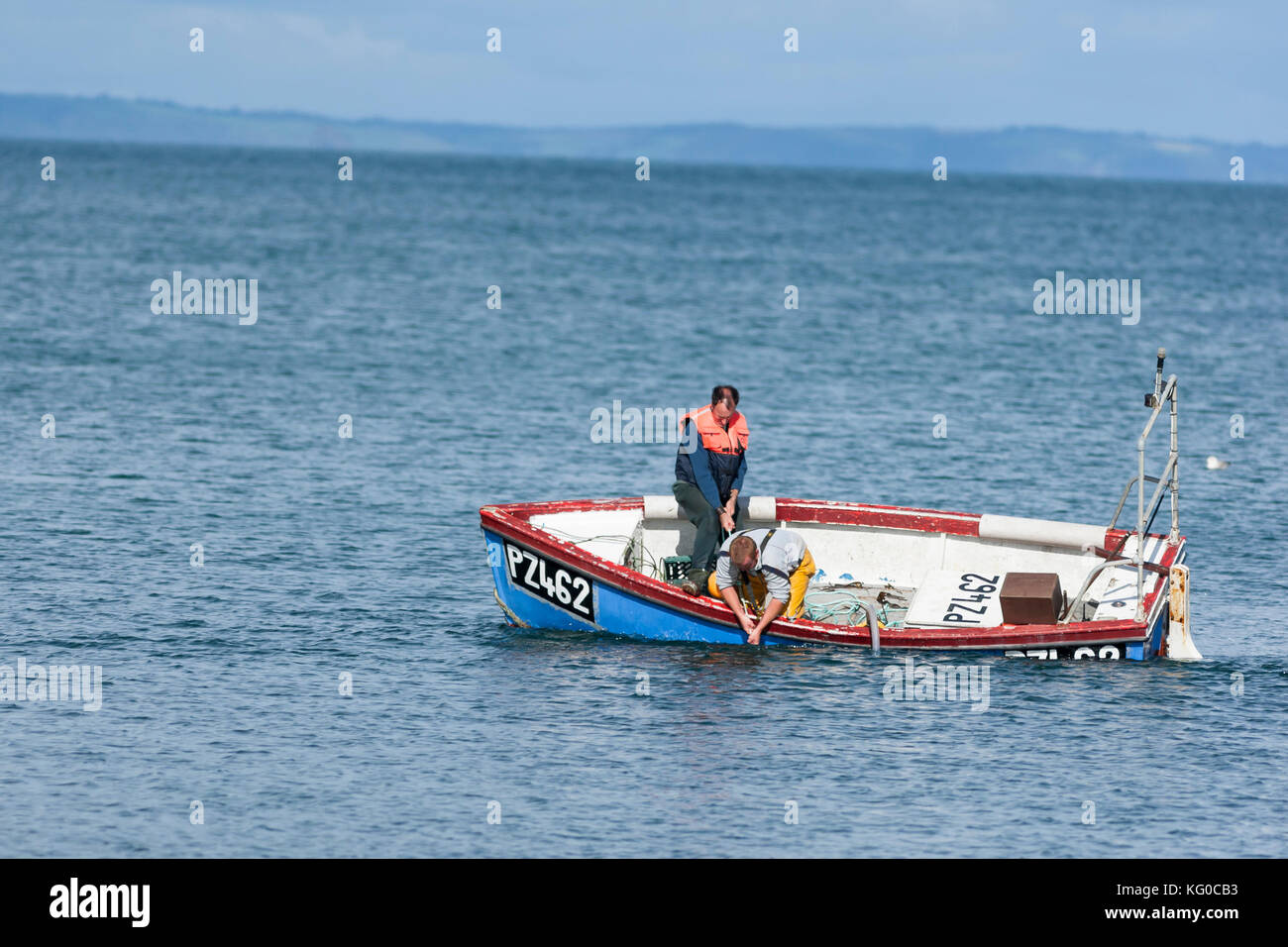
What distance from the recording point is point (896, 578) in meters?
19.7

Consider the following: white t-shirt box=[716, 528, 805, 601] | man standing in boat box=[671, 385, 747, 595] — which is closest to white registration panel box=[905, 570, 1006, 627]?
white t-shirt box=[716, 528, 805, 601]

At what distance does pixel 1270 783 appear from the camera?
14766 mm

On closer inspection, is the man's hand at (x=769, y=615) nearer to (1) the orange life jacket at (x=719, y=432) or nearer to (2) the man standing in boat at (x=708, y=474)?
(2) the man standing in boat at (x=708, y=474)

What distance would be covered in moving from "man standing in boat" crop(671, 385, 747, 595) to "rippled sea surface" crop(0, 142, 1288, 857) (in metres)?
1.30

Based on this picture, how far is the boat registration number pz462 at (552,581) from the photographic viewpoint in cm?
1808

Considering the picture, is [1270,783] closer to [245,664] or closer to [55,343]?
[245,664]

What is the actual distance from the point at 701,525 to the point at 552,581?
169 cm

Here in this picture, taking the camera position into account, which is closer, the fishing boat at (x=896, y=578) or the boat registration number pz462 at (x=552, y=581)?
the fishing boat at (x=896, y=578)

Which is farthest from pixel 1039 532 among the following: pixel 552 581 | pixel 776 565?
pixel 552 581

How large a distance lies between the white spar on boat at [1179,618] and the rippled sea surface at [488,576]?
12.6 inches

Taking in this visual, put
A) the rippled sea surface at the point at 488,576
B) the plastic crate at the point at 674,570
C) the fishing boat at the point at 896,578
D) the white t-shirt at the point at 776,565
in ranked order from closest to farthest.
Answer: the rippled sea surface at the point at 488,576 < the fishing boat at the point at 896,578 < the white t-shirt at the point at 776,565 < the plastic crate at the point at 674,570

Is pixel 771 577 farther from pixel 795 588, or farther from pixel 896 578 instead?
pixel 896 578

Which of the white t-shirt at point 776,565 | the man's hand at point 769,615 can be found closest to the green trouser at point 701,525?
the white t-shirt at point 776,565

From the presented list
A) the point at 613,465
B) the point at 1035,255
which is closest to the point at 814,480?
the point at 613,465
